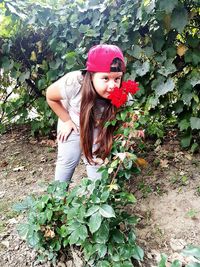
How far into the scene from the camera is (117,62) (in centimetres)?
193

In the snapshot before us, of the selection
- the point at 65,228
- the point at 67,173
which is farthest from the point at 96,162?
the point at 65,228

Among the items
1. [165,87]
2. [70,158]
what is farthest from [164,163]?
[70,158]

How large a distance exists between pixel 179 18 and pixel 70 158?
122cm

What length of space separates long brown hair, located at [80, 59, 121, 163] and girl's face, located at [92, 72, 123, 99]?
0.05 meters

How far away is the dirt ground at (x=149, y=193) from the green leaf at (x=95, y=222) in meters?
0.46

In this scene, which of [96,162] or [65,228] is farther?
[96,162]

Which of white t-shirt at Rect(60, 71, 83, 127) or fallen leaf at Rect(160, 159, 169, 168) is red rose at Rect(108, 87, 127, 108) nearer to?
white t-shirt at Rect(60, 71, 83, 127)

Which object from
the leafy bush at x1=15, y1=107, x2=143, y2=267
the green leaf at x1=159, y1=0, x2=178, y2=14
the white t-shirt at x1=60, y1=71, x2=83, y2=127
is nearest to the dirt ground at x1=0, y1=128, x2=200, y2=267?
the leafy bush at x1=15, y1=107, x2=143, y2=267

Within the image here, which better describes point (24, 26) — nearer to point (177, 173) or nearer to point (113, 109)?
point (113, 109)

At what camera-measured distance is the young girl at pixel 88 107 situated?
195 centimetres

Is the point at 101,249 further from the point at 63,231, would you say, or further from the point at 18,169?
the point at 18,169

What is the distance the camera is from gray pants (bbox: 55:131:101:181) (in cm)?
230

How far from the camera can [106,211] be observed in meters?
1.70

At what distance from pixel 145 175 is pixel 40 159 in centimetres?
112
